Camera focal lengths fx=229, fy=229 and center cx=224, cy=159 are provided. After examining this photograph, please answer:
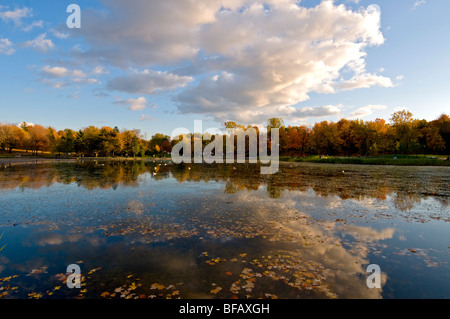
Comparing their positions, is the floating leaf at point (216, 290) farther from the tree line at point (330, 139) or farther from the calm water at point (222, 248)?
the tree line at point (330, 139)

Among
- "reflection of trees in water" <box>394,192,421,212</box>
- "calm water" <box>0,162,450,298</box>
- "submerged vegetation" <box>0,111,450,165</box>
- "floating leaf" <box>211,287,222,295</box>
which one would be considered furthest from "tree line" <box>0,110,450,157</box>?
"floating leaf" <box>211,287,222,295</box>

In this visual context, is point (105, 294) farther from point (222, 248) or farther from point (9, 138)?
point (9, 138)

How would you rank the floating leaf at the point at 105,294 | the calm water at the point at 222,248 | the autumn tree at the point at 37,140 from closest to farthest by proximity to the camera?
the floating leaf at the point at 105,294, the calm water at the point at 222,248, the autumn tree at the point at 37,140

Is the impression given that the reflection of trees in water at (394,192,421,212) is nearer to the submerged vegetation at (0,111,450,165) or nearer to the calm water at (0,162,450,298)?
the calm water at (0,162,450,298)

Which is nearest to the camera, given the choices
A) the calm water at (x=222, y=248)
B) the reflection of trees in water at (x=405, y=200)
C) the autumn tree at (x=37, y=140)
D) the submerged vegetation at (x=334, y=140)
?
the calm water at (x=222, y=248)

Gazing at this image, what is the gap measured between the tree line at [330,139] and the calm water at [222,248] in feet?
247

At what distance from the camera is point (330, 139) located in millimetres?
89500

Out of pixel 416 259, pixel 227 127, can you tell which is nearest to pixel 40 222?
pixel 416 259

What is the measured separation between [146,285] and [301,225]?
25.1ft

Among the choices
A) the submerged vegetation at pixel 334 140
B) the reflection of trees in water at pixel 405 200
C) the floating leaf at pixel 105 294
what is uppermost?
the submerged vegetation at pixel 334 140

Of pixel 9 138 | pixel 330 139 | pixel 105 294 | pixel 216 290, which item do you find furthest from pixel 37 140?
pixel 216 290

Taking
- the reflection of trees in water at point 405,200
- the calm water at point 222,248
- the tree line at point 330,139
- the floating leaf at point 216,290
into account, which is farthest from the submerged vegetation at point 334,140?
the floating leaf at point 216,290

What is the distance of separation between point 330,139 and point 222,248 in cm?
9177

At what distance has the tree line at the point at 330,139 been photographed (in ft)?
250
